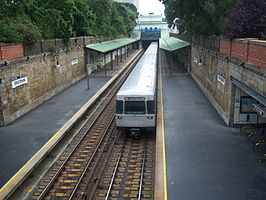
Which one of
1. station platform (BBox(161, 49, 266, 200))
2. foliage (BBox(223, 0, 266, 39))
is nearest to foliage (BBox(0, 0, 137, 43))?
station platform (BBox(161, 49, 266, 200))

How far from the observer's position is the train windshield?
13773 mm

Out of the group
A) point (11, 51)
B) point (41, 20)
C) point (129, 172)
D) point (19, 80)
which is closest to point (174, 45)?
point (41, 20)

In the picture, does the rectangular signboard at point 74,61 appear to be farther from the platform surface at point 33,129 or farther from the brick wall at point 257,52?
the brick wall at point 257,52

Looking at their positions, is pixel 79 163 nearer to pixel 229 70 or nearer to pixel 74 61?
pixel 229 70

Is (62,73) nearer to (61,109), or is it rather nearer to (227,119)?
(61,109)

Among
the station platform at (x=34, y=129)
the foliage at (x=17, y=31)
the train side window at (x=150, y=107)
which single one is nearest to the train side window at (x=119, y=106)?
the train side window at (x=150, y=107)

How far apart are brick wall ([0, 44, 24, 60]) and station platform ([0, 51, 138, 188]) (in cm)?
377

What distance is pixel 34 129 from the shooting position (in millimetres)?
15219

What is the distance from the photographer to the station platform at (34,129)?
11500mm

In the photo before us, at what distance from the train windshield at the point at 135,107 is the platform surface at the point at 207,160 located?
1893 millimetres

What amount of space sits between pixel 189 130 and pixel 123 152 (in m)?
3.89

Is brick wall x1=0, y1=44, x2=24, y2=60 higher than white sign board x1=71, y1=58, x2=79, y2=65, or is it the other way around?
brick wall x1=0, y1=44, x2=24, y2=60

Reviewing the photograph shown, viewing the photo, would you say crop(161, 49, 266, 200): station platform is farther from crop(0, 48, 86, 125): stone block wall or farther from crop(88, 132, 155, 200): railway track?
crop(0, 48, 86, 125): stone block wall

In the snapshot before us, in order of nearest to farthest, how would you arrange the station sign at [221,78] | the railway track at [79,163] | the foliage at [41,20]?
the railway track at [79,163] → the station sign at [221,78] → the foliage at [41,20]
